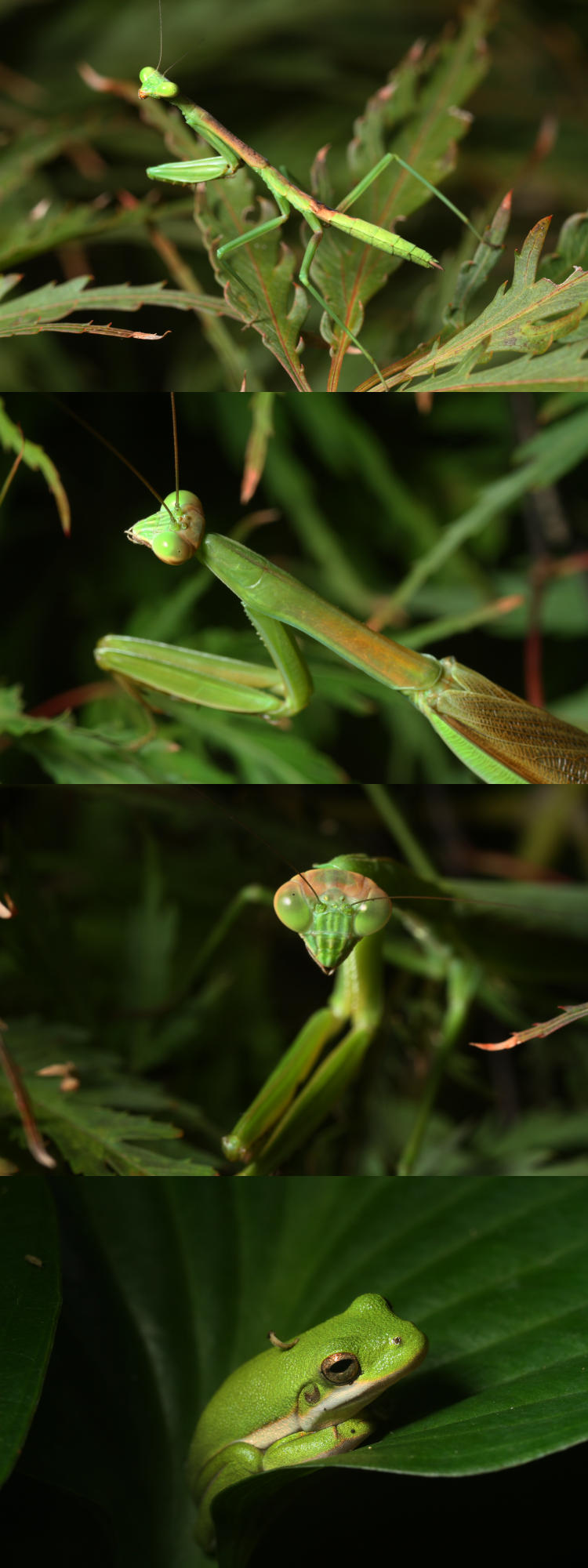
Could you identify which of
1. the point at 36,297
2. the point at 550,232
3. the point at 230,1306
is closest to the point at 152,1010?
the point at 230,1306

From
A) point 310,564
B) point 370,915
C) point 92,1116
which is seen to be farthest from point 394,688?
point 310,564

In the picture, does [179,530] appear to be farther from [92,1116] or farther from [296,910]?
[92,1116]

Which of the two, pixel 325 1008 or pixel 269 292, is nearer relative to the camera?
pixel 269 292

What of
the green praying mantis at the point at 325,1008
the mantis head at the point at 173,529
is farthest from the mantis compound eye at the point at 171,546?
the green praying mantis at the point at 325,1008

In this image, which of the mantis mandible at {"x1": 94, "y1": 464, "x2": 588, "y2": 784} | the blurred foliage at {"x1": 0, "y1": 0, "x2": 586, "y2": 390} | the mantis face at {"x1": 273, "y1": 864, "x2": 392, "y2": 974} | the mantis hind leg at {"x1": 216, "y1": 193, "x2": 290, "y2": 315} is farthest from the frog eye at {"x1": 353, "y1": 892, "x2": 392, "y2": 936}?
the blurred foliage at {"x1": 0, "y1": 0, "x2": 586, "y2": 390}

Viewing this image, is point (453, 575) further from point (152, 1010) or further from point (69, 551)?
point (152, 1010)

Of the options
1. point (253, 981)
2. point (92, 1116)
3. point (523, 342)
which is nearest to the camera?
point (523, 342)

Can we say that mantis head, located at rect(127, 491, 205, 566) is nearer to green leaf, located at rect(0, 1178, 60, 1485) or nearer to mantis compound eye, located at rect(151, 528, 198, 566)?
mantis compound eye, located at rect(151, 528, 198, 566)
